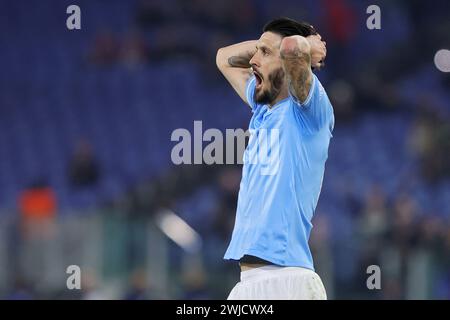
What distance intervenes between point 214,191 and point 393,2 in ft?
13.6

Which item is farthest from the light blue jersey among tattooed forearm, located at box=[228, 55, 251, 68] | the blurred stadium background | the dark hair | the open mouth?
the blurred stadium background

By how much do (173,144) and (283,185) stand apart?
8.51 metres

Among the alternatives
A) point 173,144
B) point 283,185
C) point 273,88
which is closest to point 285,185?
point 283,185

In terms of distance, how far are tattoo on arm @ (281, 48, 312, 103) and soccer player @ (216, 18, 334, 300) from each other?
11 millimetres

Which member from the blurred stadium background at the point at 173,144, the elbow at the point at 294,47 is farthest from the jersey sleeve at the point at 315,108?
the blurred stadium background at the point at 173,144

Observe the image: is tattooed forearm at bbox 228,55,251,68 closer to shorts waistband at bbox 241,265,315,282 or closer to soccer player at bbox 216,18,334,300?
soccer player at bbox 216,18,334,300

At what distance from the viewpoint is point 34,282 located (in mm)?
10648

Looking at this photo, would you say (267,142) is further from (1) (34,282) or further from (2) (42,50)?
(2) (42,50)

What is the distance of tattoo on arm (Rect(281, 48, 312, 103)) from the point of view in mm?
5050

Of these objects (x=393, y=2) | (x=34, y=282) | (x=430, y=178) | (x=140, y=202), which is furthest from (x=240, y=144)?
(x=393, y=2)

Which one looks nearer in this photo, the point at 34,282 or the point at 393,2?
the point at 34,282

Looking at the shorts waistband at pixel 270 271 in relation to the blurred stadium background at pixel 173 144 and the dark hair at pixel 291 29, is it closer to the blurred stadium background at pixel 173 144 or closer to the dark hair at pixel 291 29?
the dark hair at pixel 291 29

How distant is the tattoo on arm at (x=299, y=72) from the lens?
5.05 m

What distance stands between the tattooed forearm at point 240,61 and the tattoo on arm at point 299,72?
1019mm
